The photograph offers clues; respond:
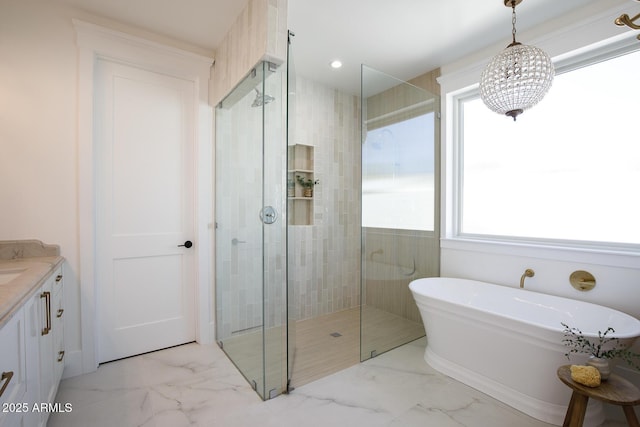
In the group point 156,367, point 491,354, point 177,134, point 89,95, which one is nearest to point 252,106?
point 177,134

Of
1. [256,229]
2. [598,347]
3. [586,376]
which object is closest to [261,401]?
[256,229]

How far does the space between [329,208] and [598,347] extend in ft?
8.28

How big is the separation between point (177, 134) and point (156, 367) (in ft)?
6.35

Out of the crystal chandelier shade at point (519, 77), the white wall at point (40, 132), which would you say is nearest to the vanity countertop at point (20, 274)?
the white wall at point (40, 132)

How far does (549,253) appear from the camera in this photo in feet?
7.58

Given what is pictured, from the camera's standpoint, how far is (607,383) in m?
1.46

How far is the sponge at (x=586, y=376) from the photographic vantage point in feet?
4.66

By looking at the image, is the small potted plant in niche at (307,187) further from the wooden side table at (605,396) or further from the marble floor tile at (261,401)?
the wooden side table at (605,396)

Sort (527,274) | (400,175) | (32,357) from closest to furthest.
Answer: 1. (32,357)
2. (527,274)
3. (400,175)

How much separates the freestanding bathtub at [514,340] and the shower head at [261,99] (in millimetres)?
1803

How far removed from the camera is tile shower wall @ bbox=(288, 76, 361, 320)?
133 inches

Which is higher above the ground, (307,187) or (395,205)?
(307,187)

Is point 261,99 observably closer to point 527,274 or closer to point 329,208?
point 329,208

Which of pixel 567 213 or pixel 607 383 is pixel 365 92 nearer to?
pixel 567 213
